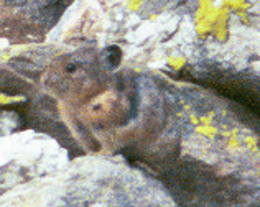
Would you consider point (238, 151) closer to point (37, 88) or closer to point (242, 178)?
point (242, 178)

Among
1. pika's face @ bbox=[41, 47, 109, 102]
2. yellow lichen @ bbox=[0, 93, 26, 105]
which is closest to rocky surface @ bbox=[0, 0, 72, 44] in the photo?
yellow lichen @ bbox=[0, 93, 26, 105]

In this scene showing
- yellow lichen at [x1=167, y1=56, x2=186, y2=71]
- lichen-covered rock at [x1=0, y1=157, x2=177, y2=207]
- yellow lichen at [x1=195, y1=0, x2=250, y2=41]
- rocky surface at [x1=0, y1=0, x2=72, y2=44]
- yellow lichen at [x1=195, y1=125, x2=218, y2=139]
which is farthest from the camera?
rocky surface at [x1=0, y1=0, x2=72, y2=44]

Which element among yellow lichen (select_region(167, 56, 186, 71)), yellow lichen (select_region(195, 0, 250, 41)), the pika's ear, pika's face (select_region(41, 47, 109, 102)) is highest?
yellow lichen (select_region(195, 0, 250, 41))

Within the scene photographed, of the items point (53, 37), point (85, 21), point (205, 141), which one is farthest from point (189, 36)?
point (53, 37)

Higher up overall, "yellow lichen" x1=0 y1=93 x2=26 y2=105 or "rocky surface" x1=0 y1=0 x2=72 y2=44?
"rocky surface" x1=0 y1=0 x2=72 y2=44

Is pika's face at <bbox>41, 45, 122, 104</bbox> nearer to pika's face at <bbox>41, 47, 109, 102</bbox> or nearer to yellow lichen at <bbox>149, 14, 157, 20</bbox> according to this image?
pika's face at <bbox>41, 47, 109, 102</bbox>

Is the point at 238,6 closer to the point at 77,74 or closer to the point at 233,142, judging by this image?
the point at 233,142
